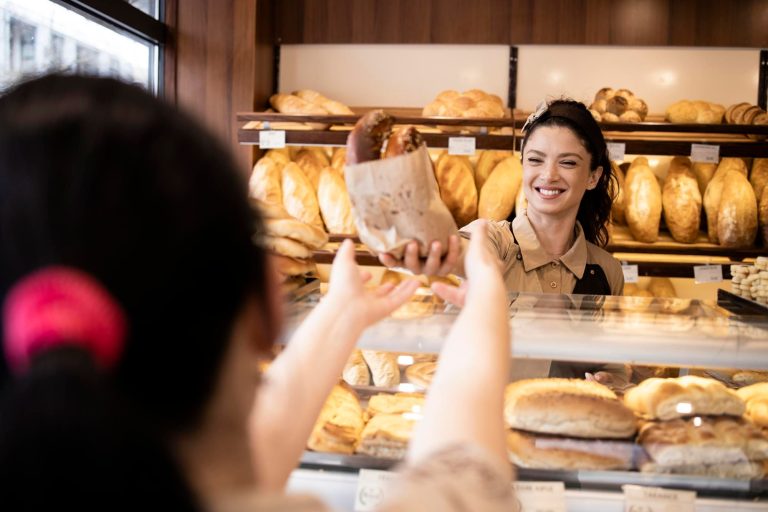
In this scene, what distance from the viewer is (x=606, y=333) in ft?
4.12

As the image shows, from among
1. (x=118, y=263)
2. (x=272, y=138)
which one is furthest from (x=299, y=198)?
(x=118, y=263)

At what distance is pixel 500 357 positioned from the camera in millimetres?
803

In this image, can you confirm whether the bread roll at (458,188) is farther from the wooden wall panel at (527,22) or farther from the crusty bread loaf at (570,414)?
the crusty bread loaf at (570,414)

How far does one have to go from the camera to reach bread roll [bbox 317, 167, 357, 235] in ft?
10.7

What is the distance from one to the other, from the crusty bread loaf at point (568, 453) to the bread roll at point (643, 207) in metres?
2.06

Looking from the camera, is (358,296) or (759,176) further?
(759,176)

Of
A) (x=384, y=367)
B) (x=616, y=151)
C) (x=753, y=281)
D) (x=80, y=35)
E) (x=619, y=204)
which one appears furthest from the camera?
(x=619, y=204)

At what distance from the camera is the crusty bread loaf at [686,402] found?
1.34m

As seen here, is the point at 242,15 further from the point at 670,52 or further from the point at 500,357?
the point at 500,357

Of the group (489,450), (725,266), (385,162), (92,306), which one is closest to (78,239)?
(92,306)

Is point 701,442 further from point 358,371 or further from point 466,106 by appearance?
point 466,106

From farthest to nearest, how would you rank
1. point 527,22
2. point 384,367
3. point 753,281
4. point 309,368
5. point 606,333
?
point 527,22
point 753,281
point 384,367
point 606,333
point 309,368

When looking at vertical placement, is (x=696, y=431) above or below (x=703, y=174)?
below

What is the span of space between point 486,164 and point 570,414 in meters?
2.23
